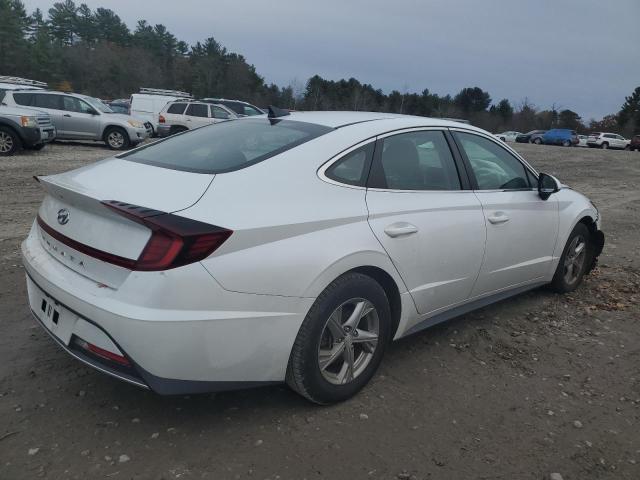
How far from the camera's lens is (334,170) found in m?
2.97

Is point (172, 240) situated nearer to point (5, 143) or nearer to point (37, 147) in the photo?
point (5, 143)

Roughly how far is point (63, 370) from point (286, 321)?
150 centimetres

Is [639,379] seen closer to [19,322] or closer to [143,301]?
[143,301]

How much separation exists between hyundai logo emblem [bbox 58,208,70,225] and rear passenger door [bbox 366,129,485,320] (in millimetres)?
1584

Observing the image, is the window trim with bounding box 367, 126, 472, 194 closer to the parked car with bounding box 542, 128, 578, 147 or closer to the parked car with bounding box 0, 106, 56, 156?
the parked car with bounding box 0, 106, 56, 156

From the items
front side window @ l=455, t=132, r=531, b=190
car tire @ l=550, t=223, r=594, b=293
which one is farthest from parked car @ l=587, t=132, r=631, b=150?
front side window @ l=455, t=132, r=531, b=190

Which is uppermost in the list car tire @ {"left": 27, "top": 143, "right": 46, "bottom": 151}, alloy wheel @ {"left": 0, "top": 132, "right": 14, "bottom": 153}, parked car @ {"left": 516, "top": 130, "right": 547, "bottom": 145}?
alloy wheel @ {"left": 0, "top": 132, "right": 14, "bottom": 153}

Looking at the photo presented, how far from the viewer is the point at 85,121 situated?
1639 cm

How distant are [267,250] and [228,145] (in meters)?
0.95

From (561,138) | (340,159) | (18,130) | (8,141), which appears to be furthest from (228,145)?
(561,138)

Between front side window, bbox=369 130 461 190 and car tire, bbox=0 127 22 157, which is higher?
front side window, bbox=369 130 461 190

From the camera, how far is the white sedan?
92.7 inches

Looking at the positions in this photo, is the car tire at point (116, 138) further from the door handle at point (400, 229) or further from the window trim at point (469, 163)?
the door handle at point (400, 229)

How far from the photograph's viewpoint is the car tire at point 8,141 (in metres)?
13.2
